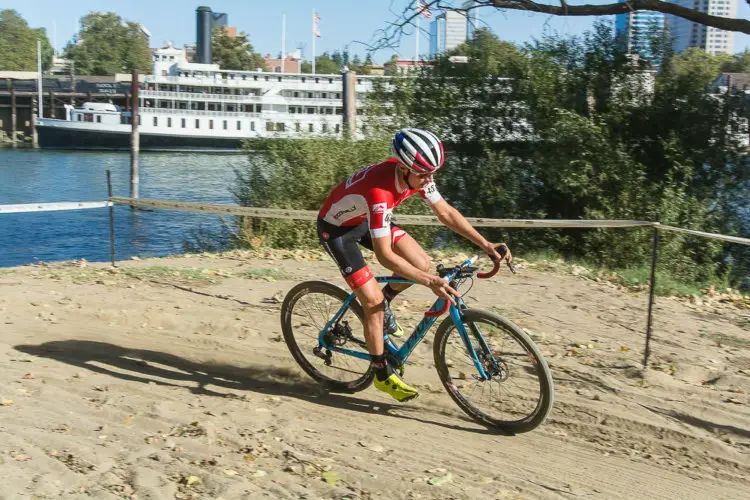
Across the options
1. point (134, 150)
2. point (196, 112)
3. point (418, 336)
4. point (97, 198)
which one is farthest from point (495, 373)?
point (196, 112)

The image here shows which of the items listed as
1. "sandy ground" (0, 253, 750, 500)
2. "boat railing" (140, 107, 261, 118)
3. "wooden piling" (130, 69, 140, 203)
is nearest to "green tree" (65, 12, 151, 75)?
"boat railing" (140, 107, 261, 118)

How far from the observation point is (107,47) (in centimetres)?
12556

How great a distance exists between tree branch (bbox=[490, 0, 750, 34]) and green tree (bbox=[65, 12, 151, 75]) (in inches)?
4578

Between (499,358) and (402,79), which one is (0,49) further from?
(499,358)

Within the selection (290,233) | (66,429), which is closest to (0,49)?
(290,233)

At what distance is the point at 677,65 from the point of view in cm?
1678

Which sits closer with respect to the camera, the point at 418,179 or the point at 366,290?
the point at 418,179

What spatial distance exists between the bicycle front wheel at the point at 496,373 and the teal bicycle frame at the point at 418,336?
0.02 meters

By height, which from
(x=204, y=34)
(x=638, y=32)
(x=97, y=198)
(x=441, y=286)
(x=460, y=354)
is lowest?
(x=97, y=198)

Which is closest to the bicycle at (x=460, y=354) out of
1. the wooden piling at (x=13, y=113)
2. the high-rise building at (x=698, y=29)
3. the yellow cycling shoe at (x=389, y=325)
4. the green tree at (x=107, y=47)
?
the yellow cycling shoe at (x=389, y=325)

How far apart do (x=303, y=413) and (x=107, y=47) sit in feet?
436

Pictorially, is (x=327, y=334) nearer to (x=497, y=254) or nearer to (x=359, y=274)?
(x=359, y=274)

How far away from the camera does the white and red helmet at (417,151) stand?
4.81 metres

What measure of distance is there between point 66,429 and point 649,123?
14596 mm
